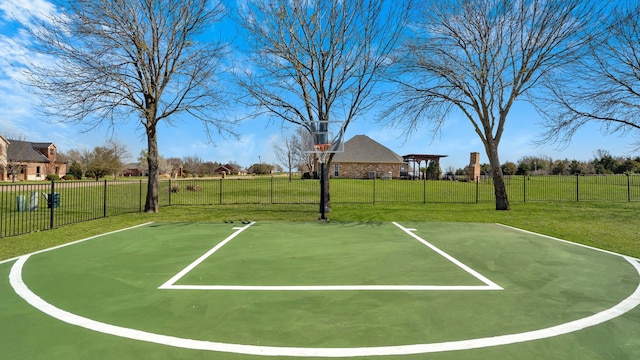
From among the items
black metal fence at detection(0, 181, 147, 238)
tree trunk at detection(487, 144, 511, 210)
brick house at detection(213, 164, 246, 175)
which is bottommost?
black metal fence at detection(0, 181, 147, 238)

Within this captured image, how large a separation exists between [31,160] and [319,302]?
Result: 226ft

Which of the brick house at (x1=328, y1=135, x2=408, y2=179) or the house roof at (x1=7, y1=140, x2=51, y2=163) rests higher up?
the house roof at (x1=7, y1=140, x2=51, y2=163)

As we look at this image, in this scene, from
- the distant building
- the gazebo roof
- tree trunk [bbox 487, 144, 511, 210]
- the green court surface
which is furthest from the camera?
the distant building

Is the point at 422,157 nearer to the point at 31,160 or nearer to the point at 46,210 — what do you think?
the point at 46,210

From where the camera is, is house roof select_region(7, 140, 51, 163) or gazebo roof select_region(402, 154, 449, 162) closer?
gazebo roof select_region(402, 154, 449, 162)

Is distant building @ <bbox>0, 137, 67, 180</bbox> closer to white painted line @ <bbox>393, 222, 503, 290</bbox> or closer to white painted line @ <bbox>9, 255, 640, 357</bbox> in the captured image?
white painted line @ <bbox>9, 255, 640, 357</bbox>

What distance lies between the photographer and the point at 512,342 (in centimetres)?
287

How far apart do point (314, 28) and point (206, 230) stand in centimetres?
969

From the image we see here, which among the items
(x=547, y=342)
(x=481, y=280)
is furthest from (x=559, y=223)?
(x=547, y=342)

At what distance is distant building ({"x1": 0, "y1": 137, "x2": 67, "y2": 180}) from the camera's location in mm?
47312

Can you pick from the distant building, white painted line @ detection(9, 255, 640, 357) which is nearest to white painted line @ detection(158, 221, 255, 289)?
white painted line @ detection(9, 255, 640, 357)

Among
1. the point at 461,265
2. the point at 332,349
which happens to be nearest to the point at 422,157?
the point at 461,265

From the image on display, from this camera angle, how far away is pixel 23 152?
51562 mm

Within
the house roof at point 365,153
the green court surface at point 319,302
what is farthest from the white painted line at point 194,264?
the house roof at point 365,153
